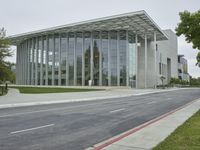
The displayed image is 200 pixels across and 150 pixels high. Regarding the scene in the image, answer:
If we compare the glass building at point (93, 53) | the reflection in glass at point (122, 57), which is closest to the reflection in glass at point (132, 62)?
the glass building at point (93, 53)

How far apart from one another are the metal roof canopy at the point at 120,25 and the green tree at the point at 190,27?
32152 mm

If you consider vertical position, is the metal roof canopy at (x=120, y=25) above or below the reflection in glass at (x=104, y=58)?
above

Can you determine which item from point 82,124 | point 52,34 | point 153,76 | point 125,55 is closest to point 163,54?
A: point 153,76

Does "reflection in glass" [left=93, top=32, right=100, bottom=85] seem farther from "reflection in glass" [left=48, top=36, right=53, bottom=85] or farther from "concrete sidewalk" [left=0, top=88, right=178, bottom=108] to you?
"concrete sidewalk" [left=0, top=88, right=178, bottom=108]

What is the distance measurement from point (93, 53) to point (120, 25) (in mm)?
11009

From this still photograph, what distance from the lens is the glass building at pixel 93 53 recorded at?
213 ft

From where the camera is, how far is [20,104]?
20.7m

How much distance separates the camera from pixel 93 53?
6712 cm

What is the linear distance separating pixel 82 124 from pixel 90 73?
5551 centimetres

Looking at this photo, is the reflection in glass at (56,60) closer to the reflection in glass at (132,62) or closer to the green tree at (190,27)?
the reflection in glass at (132,62)

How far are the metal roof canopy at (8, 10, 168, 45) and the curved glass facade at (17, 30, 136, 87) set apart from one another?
2.81 m

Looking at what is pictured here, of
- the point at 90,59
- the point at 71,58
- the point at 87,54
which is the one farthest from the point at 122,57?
the point at 71,58

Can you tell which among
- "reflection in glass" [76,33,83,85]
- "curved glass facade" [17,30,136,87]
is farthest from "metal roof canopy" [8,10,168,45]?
"reflection in glass" [76,33,83,85]

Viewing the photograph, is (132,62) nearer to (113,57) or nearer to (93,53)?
(113,57)
